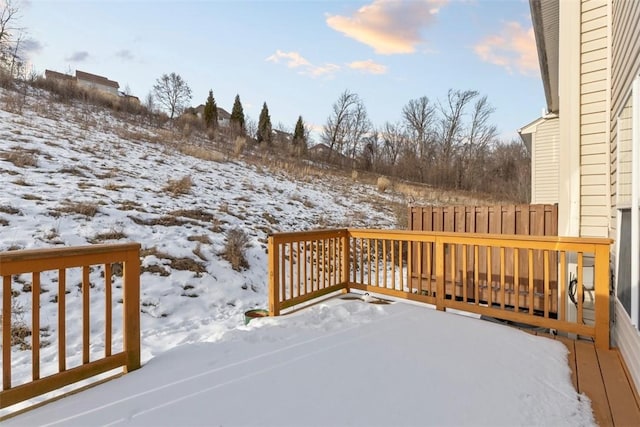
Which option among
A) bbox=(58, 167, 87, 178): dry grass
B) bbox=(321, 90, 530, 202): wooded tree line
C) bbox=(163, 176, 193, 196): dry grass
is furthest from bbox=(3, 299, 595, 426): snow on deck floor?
bbox=(321, 90, 530, 202): wooded tree line

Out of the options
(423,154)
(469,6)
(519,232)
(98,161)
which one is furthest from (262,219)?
(423,154)

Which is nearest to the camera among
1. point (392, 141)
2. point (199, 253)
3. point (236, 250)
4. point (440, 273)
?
point (440, 273)

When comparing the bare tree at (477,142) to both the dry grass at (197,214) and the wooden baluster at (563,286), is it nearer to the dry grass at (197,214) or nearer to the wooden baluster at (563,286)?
the dry grass at (197,214)

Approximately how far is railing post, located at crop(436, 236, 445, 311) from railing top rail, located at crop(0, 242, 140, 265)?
9.49 feet

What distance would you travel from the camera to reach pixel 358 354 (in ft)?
8.55

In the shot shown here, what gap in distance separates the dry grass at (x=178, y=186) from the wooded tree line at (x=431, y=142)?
1882cm

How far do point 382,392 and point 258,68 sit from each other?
1128 centimetres

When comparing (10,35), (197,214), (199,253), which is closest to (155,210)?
(197,214)

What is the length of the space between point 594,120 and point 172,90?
24.2 metres

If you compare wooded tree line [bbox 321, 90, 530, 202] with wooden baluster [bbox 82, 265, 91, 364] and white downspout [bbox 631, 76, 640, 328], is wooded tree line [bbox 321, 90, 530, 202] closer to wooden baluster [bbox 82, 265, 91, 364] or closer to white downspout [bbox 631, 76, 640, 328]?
white downspout [bbox 631, 76, 640, 328]

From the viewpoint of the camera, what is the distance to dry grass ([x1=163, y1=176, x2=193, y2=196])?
25.4ft

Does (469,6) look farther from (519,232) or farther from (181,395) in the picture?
(181,395)

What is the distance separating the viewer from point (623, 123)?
2609 millimetres

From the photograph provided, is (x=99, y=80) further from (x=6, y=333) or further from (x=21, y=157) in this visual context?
(x=6, y=333)
